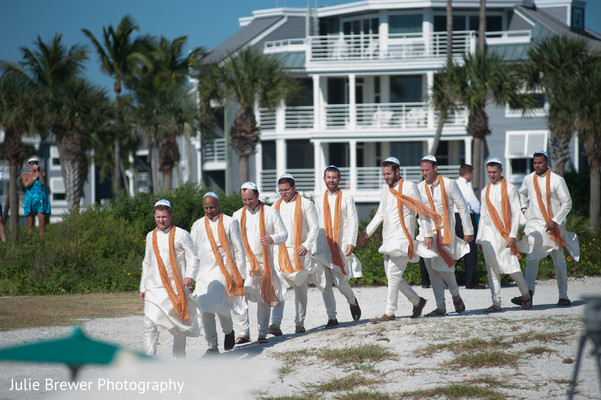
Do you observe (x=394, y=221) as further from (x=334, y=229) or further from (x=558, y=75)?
(x=558, y=75)

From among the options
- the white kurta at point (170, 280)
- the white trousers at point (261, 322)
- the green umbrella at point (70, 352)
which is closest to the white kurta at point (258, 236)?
the white trousers at point (261, 322)

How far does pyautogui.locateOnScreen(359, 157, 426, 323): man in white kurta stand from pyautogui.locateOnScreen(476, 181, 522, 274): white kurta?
1.19m

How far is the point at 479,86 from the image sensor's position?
25.9 m

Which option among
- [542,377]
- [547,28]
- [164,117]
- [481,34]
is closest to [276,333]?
[542,377]

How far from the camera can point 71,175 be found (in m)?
33.3

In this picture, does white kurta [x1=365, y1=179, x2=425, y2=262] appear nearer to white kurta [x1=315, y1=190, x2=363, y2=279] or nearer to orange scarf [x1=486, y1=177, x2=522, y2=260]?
white kurta [x1=315, y1=190, x2=363, y2=279]

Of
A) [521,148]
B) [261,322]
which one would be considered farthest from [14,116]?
[521,148]

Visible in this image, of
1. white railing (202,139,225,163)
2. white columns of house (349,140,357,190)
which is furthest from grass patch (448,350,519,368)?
white railing (202,139,225,163)

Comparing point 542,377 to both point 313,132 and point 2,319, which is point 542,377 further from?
point 313,132

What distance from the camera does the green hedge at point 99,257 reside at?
14711 millimetres

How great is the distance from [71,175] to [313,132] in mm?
11533

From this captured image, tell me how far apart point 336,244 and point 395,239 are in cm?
80

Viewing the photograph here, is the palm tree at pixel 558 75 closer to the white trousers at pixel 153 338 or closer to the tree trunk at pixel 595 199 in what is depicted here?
the tree trunk at pixel 595 199

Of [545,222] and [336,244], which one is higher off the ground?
[545,222]
